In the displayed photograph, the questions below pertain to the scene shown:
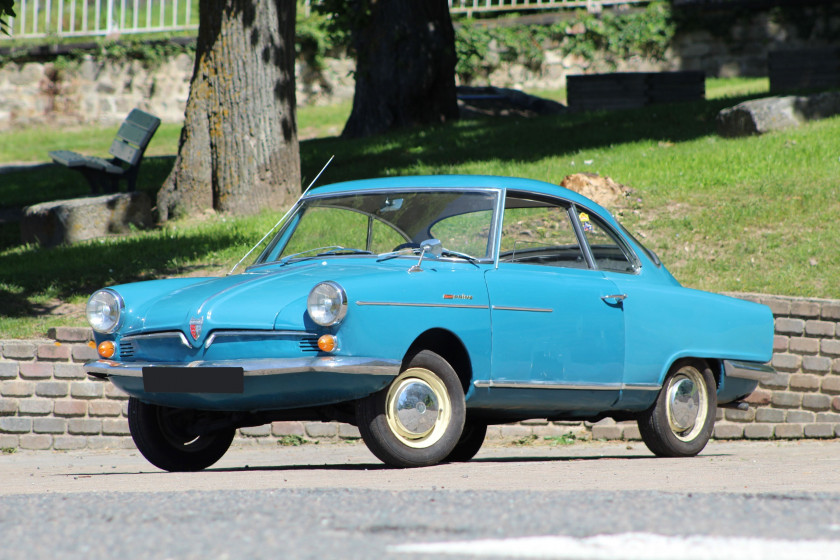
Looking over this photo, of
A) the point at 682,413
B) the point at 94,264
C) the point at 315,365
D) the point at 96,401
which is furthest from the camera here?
the point at 94,264

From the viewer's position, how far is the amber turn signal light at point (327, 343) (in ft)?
17.5

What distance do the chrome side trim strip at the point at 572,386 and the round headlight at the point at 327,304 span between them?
0.96 m

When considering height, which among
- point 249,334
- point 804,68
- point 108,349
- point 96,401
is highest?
point 804,68

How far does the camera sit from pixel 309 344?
540cm

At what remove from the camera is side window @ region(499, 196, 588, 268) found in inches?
261

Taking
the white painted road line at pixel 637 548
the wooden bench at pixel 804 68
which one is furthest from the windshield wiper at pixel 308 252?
the wooden bench at pixel 804 68

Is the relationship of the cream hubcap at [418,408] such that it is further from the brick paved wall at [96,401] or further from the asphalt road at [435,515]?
the brick paved wall at [96,401]

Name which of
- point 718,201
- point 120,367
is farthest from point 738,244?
point 120,367

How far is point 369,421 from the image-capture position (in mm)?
5562

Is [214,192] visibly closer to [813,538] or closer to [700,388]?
[700,388]

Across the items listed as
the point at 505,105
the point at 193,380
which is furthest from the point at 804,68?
the point at 193,380

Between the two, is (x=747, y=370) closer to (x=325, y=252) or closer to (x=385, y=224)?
(x=385, y=224)

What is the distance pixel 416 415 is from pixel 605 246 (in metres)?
1.98

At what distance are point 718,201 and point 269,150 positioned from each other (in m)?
4.61
